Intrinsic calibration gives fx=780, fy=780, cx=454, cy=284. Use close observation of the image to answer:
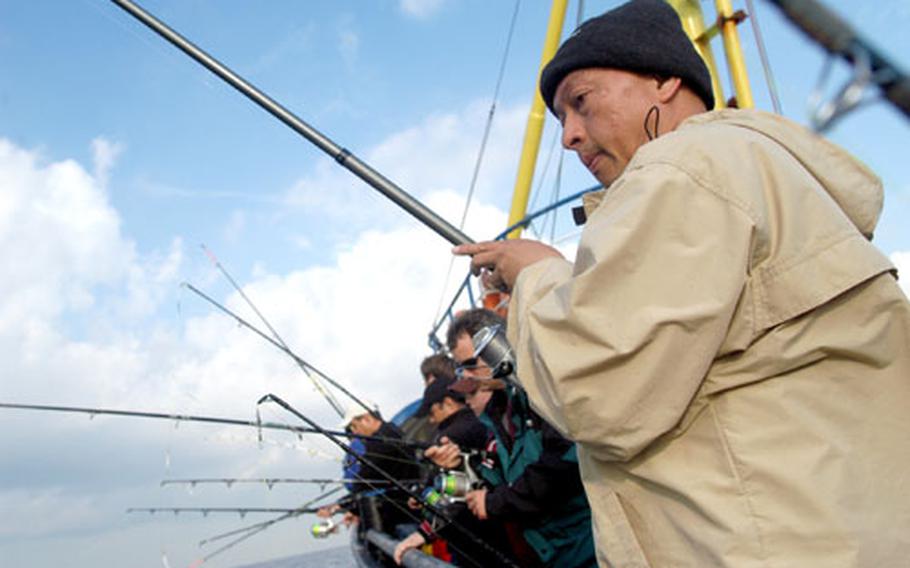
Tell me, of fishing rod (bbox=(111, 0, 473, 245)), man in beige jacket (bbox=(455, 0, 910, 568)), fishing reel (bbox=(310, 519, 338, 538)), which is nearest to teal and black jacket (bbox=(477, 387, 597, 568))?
fishing rod (bbox=(111, 0, 473, 245))

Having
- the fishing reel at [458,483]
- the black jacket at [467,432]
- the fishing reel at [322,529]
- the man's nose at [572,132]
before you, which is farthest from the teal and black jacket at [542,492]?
the fishing reel at [322,529]

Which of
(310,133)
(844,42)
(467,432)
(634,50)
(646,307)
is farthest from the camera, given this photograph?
(467,432)

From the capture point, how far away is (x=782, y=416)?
4.39ft

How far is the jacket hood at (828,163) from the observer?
1492mm

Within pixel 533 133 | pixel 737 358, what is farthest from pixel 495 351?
pixel 533 133

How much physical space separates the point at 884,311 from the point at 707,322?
0.36m

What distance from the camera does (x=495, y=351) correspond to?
249 cm

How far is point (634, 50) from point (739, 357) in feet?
2.72

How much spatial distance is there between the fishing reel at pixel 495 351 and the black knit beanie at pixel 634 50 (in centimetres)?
82

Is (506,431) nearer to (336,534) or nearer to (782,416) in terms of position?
(782,416)

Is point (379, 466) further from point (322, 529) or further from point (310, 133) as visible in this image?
point (310, 133)

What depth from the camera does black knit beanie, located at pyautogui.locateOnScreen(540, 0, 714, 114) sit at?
6.08 ft

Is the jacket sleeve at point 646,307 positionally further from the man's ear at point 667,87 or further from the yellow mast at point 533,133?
the yellow mast at point 533,133

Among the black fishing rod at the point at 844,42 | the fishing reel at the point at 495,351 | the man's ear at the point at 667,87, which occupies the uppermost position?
the man's ear at the point at 667,87
